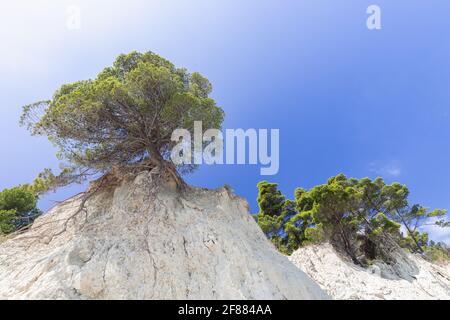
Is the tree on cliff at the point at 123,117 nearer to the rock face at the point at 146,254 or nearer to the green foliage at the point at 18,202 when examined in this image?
the rock face at the point at 146,254

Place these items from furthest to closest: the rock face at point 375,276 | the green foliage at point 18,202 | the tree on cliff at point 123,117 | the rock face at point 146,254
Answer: the green foliage at point 18,202, the rock face at point 375,276, the tree on cliff at point 123,117, the rock face at point 146,254

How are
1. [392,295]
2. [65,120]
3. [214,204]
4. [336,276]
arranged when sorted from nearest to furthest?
[65,120] → [214,204] → [392,295] → [336,276]

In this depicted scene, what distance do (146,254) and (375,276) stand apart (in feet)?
40.6

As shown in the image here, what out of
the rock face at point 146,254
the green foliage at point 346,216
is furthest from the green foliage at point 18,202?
the green foliage at point 346,216

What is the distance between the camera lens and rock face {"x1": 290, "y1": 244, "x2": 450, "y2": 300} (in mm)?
14508

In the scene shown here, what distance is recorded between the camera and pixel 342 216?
19.2 m

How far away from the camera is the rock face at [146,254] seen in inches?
311

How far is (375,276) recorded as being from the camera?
15.8 metres

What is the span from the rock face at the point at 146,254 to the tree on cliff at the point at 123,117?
48.2 inches

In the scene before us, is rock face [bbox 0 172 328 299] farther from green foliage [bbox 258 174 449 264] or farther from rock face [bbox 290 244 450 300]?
green foliage [bbox 258 174 449 264]
